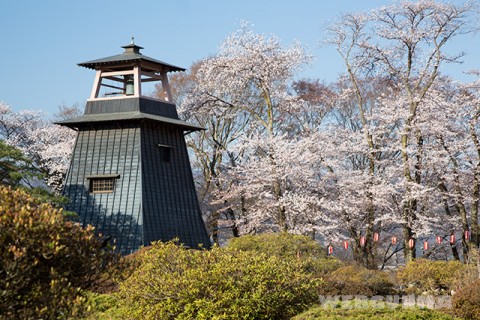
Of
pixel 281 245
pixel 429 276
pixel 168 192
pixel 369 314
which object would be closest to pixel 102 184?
pixel 168 192

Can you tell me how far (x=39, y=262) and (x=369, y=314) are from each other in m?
5.87

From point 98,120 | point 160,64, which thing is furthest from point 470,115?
point 98,120

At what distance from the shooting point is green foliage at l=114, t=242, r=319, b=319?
12875 mm

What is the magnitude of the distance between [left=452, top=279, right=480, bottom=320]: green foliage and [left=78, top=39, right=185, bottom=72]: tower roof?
14.8 m

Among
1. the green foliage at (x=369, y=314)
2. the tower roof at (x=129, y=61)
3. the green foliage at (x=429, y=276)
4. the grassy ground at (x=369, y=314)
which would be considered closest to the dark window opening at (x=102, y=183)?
the tower roof at (x=129, y=61)

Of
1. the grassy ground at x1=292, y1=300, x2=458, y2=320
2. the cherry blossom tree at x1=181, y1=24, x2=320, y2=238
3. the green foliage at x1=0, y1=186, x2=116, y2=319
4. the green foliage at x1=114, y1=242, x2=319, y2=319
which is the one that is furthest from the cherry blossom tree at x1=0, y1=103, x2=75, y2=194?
the green foliage at x1=0, y1=186, x2=116, y2=319

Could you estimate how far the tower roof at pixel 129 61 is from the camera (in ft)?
87.0

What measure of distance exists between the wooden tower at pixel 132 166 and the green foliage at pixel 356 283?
290 inches

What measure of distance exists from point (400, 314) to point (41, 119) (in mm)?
30079

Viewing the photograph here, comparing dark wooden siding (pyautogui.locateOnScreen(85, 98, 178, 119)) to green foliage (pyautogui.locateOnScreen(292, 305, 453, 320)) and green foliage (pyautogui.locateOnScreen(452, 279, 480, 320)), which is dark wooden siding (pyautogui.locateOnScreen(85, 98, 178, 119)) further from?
green foliage (pyautogui.locateOnScreen(292, 305, 453, 320))

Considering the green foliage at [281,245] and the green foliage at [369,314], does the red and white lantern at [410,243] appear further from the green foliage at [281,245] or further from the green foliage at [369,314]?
the green foliage at [369,314]

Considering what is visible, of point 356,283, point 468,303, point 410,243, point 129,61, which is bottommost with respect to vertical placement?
point 468,303

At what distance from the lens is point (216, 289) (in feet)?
42.9

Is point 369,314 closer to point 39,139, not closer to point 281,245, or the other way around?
point 281,245
